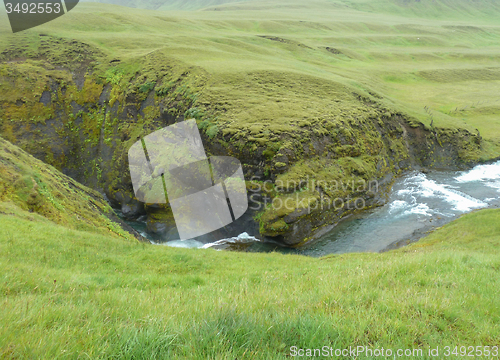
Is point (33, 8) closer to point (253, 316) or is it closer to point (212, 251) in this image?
point (212, 251)

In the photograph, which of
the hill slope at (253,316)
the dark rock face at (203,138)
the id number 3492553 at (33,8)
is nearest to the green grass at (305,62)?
the dark rock face at (203,138)

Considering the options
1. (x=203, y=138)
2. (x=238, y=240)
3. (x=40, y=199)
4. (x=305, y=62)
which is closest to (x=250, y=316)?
(x=40, y=199)

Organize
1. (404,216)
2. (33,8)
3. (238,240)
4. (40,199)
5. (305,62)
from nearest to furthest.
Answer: (40,199), (238,240), (404,216), (33,8), (305,62)

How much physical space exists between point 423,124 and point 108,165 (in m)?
41.6

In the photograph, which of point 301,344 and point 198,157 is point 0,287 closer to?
point 301,344

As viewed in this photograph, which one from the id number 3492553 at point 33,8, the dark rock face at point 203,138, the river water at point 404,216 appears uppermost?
the id number 3492553 at point 33,8

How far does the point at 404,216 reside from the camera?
26594 mm

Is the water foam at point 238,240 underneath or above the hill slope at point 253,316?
underneath

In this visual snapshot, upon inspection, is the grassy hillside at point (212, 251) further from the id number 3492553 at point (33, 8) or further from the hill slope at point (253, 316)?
the id number 3492553 at point (33, 8)

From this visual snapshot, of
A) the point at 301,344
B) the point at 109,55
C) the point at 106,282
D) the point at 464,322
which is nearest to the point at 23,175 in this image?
the point at 106,282

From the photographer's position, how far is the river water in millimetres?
23328

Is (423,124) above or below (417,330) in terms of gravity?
below

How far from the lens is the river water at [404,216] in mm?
23328

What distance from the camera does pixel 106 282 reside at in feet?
23.8
